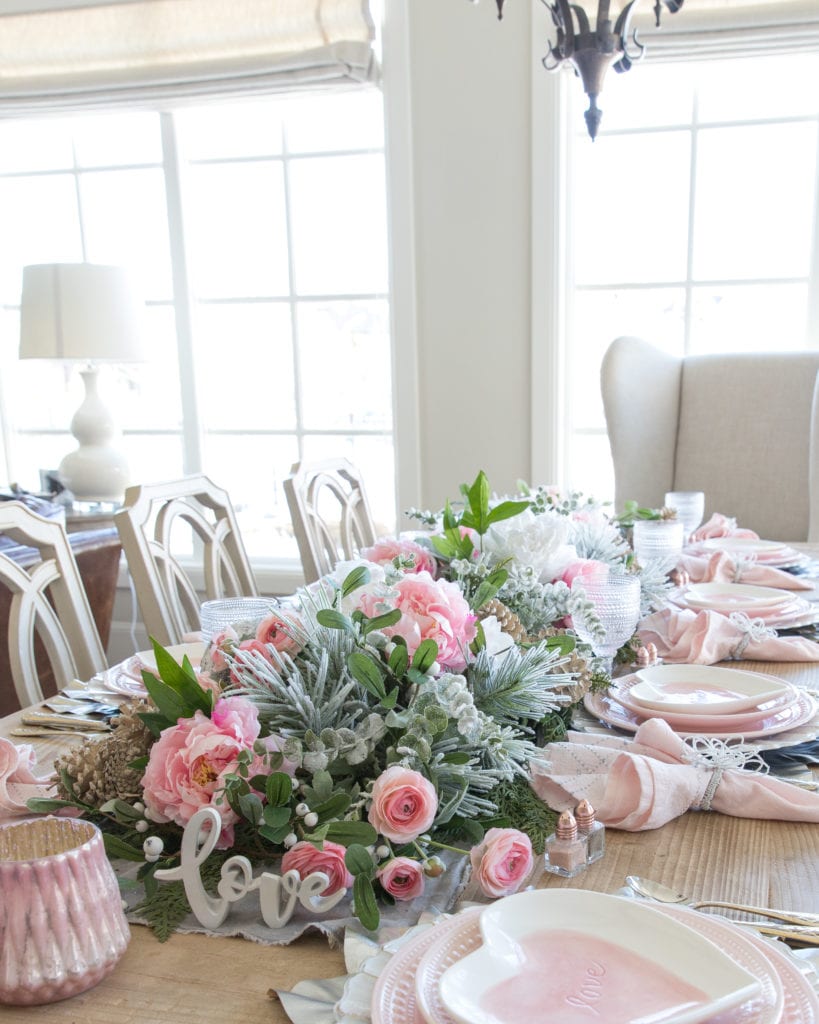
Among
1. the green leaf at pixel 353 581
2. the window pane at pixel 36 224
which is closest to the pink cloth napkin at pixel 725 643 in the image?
the green leaf at pixel 353 581

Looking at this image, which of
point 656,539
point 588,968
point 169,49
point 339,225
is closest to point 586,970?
point 588,968

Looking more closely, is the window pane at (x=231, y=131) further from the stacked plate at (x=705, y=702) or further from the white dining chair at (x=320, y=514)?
the stacked plate at (x=705, y=702)

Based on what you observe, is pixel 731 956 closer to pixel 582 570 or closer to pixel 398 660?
pixel 398 660

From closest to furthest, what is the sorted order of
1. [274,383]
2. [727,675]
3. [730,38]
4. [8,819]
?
[8,819]
[727,675]
[730,38]
[274,383]

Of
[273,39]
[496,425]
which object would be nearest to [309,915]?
[496,425]

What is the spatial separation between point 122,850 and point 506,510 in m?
0.54

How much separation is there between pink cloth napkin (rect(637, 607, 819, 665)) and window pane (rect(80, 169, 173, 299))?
2655mm

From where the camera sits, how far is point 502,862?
0.61 meters

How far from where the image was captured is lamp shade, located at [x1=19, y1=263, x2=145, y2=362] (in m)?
2.83

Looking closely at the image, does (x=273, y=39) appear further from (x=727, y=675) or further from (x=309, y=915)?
(x=309, y=915)

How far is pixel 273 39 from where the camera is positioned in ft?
9.65

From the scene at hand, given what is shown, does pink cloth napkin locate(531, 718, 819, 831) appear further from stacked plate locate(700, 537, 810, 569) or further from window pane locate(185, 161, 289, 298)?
window pane locate(185, 161, 289, 298)

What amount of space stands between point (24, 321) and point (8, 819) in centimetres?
→ 246

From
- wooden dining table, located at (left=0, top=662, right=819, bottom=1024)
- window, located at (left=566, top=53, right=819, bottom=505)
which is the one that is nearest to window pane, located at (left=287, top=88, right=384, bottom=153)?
window, located at (left=566, top=53, right=819, bottom=505)
